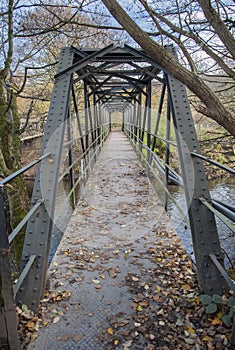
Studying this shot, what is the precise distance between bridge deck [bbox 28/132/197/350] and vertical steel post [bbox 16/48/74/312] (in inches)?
8.5

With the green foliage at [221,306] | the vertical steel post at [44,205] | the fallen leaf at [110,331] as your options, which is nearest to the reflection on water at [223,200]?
the vertical steel post at [44,205]

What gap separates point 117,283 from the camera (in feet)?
8.25

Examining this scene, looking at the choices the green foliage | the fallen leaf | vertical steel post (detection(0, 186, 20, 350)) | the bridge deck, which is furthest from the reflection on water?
vertical steel post (detection(0, 186, 20, 350))

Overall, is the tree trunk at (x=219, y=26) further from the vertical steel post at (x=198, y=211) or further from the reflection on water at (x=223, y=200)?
the reflection on water at (x=223, y=200)

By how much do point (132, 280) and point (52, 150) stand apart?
59.5 inches

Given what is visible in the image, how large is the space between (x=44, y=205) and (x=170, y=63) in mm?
1945

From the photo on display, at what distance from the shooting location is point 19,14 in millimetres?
5703

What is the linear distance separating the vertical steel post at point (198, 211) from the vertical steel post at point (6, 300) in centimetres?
145

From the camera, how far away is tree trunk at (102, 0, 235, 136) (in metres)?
2.85

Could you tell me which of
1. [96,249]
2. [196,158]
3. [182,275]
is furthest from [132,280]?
[196,158]

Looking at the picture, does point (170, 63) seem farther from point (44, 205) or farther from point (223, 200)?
point (223, 200)

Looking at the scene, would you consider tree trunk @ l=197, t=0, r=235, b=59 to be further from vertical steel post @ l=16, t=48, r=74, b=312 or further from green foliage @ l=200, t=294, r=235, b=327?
green foliage @ l=200, t=294, r=235, b=327

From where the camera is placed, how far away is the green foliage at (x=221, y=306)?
1885 millimetres

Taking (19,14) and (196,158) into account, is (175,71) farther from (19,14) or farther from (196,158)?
(19,14)
